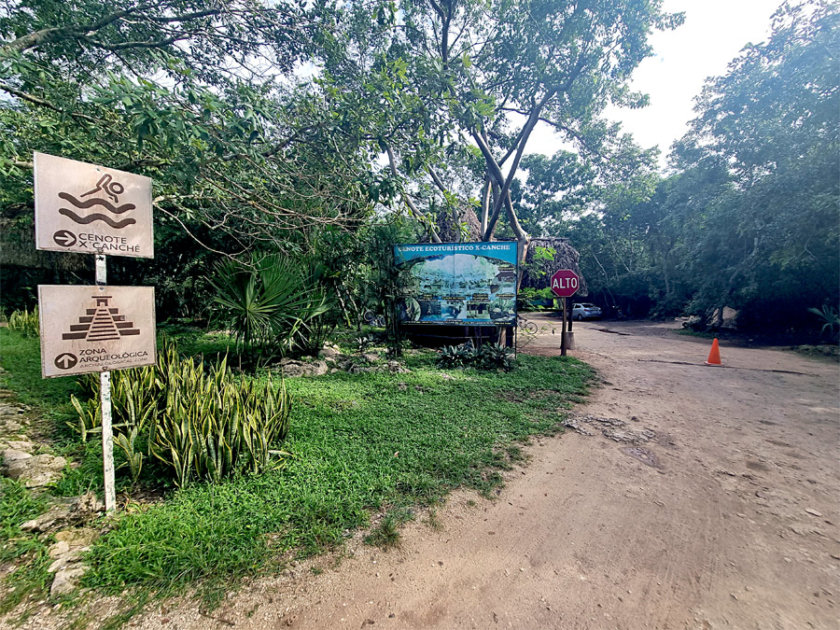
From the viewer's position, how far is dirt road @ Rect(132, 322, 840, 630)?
6.02 feet

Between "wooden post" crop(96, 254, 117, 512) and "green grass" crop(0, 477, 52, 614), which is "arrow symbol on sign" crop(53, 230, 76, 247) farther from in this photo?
"green grass" crop(0, 477, 52, 614)

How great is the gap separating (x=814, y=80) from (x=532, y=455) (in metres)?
16.6

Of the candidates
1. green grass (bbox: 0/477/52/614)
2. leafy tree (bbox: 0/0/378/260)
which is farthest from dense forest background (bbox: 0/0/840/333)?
green grass (bbox: 0/477/52/614)

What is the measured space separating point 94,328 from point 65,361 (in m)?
0.23

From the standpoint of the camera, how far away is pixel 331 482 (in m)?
2.87

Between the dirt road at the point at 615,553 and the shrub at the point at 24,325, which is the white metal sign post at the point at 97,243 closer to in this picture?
the dirt road at the point at 615,553

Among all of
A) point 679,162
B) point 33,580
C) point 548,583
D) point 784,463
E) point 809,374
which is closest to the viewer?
point 33,580

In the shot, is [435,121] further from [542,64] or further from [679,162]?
[679,162]

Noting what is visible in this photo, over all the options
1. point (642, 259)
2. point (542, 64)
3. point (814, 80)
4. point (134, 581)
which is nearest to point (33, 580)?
point (134, 581)

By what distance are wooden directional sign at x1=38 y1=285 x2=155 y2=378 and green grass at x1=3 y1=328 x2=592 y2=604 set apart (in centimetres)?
100

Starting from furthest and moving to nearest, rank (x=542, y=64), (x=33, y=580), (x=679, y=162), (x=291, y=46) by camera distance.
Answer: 1. (x=679, y=162)
2. (x=542, y=64)
3. (x=291, y=46)
4. (x=33, y=580)

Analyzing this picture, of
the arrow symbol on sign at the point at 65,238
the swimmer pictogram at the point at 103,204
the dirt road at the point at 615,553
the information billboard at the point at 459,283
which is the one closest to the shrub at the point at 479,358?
the information billboard at the point at 459,283

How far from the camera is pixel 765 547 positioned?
92.5 inches

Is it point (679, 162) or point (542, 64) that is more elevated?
point (679, 162)
